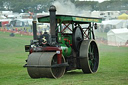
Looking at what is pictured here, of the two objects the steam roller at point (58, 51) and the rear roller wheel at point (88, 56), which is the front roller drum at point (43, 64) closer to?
the steam roller at point (58, 51)

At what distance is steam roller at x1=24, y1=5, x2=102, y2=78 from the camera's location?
1123cm

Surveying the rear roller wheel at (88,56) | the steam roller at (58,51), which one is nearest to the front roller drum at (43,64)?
the steam roller at (58,51)

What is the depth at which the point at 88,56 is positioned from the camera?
536 inches

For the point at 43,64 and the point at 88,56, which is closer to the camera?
the point at 43,64

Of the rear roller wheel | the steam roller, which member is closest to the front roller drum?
the steam roller

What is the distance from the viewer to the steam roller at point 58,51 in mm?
11233

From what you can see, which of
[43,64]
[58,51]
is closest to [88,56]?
[58,51]

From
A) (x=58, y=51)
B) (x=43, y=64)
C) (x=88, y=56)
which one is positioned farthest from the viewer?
(x=88, y=56)

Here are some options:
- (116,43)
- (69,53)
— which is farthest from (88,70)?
(116,43)

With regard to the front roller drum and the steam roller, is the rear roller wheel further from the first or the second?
the front roller drum

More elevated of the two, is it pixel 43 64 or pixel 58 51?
pixel 58 51

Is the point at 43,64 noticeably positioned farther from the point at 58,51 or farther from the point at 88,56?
the point at 88,56

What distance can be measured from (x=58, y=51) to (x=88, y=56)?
2.46 metres

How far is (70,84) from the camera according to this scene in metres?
9.91
